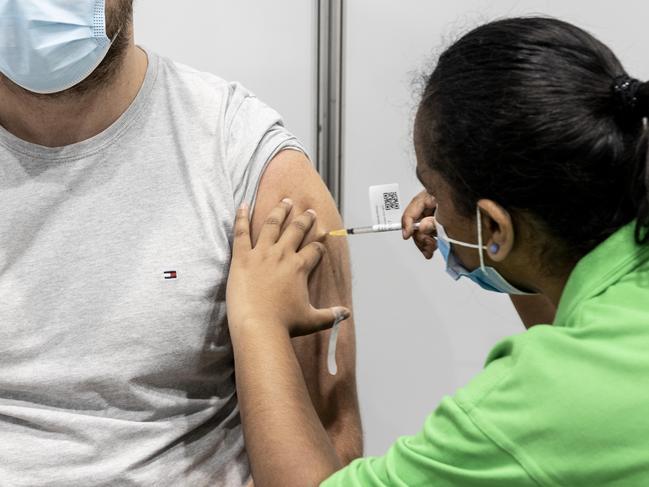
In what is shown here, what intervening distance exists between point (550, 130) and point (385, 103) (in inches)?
40.6

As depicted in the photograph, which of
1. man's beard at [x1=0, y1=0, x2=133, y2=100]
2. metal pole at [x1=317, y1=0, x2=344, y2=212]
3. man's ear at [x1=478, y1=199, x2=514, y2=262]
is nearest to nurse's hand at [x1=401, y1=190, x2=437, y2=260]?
man's ear at [x1=478, y1=199, x2=514, y2=262]

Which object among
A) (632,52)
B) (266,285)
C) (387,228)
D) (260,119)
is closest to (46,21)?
(260,119)

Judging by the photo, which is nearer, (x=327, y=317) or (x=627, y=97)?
(x=627, y=97)

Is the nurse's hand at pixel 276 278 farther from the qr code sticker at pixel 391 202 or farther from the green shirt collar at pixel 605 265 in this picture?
the green shirt collar at pixel 605 265

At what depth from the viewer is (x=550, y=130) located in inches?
37.9

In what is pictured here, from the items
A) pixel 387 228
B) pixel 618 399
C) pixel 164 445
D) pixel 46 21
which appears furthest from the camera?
pixel 387 228

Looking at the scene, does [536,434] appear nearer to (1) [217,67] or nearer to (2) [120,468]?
(2) [120,468]

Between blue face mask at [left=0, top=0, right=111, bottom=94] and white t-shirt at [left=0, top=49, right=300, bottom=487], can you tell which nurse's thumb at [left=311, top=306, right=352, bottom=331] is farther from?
blue face mask at [left=0, top=0, right=111, bottom=94]

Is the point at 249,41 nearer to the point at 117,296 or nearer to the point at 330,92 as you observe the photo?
the point at 330,92

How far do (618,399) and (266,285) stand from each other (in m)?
0.52

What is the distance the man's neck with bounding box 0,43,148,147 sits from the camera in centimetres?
128

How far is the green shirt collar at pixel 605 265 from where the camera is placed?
3.20ft

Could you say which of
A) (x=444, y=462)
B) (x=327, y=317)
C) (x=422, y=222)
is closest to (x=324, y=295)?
(x=327, y=317)

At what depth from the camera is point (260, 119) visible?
4.42ft
